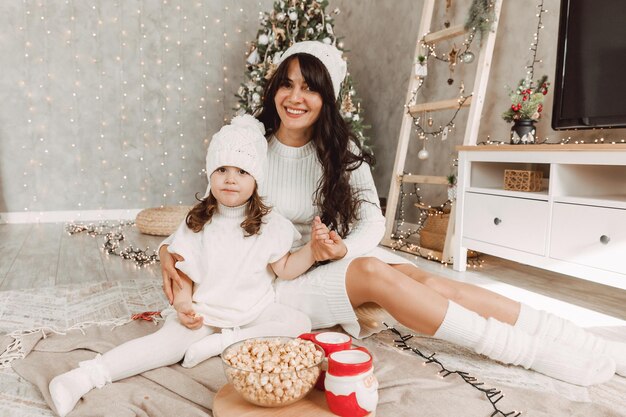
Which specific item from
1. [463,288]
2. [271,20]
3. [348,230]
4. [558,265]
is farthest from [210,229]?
[271,20]

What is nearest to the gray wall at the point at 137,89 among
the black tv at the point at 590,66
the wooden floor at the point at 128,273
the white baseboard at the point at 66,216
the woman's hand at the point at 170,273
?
the white baseboard at the point at 66,216

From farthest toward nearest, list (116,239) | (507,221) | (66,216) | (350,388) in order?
(66,216)
(116,239)
(507,221)
(350,388)

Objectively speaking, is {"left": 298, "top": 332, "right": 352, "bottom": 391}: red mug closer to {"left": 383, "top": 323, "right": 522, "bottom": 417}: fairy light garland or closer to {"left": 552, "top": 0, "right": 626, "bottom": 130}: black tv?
{"left": 383, "top": 323, "right": 522, "bottom": 417}: fairy light garland

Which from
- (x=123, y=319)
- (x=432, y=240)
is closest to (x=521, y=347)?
(x=123, y=319)

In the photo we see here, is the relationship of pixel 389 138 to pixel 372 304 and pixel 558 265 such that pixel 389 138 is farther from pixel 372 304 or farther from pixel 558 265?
pixel 372 304

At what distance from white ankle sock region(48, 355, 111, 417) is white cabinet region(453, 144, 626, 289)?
1.82 metres

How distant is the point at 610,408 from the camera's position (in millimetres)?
1155

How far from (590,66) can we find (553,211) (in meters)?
0.69

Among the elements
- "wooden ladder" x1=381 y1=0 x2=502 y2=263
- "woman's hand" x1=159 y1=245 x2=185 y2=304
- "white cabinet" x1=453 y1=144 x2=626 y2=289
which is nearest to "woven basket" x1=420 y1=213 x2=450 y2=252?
"wooden ladder" x1=381 y1=0 x2=502 y2=263

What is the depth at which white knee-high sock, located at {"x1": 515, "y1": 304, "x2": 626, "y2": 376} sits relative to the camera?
51.4 inches

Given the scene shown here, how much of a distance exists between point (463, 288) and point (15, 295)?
180 centimetres

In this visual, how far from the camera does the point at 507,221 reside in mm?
2340

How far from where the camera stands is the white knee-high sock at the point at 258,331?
130cm

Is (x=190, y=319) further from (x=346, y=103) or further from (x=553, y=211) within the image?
(x=346, y=103)
